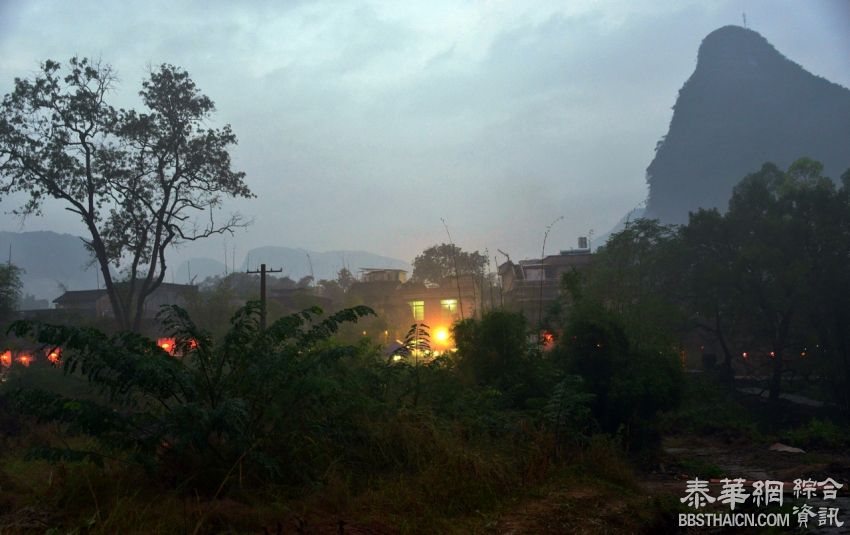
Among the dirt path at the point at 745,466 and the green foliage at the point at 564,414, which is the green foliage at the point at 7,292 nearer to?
the green foliage at the point at 564,414

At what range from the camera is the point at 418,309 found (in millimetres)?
51719

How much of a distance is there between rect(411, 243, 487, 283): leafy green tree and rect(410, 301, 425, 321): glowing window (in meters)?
15.8

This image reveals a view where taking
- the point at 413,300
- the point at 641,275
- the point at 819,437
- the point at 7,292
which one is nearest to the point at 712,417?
the point at 819,437

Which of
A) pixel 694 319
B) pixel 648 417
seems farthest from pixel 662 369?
pixel 694 319

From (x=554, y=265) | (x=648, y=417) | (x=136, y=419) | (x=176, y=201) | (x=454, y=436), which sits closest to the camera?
(x=136, y=419)

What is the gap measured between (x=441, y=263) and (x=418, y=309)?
19190 millimetres

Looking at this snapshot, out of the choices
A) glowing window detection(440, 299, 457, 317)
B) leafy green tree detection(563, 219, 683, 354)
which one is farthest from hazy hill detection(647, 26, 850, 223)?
leafy green tree detection(563, 219, 683, 354)

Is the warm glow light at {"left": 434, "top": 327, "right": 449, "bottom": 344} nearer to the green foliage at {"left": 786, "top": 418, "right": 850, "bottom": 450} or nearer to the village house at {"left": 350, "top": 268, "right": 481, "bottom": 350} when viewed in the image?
the village house at {"left": 350, "top": 268, "right": 481, "bottom": 350}

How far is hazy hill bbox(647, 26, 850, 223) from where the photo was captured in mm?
103875

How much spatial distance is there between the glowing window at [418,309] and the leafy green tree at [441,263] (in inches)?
624

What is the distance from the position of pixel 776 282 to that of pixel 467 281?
30595 mm

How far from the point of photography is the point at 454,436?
9281 millimetres

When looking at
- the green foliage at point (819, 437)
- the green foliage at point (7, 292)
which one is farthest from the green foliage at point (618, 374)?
the green foliage at point (7, 292)

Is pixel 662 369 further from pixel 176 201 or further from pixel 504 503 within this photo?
pixel 176 201
